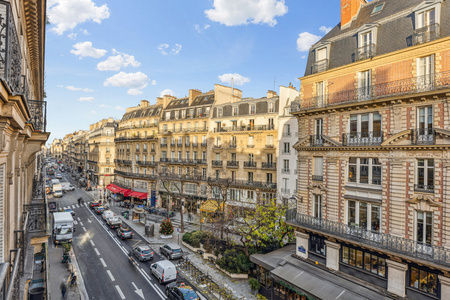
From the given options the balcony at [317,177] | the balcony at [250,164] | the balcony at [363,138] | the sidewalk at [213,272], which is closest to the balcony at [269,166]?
the balcony at [250,164]

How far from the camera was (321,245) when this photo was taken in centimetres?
1798

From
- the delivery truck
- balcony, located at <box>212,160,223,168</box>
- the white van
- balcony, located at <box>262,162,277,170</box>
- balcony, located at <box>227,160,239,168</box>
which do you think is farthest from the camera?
balcony, located at <box>212,160,223,168</box>

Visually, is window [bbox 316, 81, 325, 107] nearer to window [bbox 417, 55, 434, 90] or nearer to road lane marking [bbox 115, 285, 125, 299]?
window [bbox 417, 55, 434, 90]

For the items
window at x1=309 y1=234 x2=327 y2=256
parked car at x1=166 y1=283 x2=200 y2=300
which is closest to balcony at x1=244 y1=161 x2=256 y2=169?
window at x1=309 y1=234 x2=327 y2=256

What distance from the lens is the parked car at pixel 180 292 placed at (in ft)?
55.1

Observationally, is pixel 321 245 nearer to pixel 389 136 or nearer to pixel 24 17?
pixel 389 136

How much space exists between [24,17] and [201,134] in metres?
32.6

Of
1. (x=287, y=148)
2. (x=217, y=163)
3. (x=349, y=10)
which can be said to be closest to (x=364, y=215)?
(x=349, y=10)

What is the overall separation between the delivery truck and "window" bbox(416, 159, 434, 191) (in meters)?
30.6

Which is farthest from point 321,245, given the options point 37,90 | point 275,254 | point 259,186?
point 37,90

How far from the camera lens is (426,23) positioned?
14.4 metres

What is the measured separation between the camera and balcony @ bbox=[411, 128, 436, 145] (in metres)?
13.6

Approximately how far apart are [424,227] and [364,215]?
3.03 meters

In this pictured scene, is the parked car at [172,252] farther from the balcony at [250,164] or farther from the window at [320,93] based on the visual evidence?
the window at [320,93]
